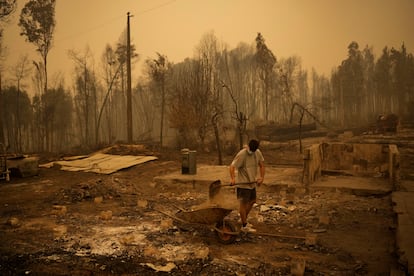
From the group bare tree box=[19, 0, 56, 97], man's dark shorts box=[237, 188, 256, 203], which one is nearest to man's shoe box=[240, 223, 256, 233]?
man's dark shorts box=[237, 188, 256, 203]

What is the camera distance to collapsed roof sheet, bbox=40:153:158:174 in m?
14.8

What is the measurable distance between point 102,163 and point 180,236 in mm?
10177

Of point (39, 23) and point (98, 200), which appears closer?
point (98, 200)

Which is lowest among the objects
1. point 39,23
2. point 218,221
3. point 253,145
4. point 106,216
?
point 106,216

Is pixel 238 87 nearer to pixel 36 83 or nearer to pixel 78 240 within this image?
pixel 36 83

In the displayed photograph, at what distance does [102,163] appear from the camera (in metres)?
15.7

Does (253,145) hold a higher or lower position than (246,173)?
higher

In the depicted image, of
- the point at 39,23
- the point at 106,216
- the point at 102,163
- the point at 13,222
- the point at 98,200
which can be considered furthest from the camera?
the point at 39,23

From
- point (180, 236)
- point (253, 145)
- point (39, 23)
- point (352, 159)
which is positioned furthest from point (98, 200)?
point (39, 23)

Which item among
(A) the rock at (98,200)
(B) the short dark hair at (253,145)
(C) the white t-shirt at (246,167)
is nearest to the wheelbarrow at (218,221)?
(C) the white t-shirt at (246,167)

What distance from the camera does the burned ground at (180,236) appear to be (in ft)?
16.7

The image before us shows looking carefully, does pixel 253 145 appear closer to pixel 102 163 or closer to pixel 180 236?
pixel 180 236

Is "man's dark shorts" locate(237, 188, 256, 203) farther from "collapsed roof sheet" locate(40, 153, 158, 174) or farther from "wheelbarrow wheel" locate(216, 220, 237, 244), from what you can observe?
"collapsed roof sheet" locate(40, 153, 158, 174)

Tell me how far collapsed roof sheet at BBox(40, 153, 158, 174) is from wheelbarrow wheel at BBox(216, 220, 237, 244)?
9171 millimetres
